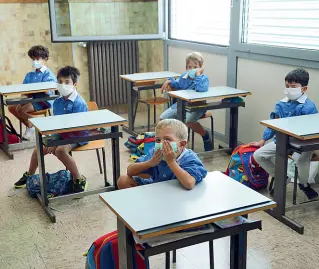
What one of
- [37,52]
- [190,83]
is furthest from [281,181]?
[37,52]

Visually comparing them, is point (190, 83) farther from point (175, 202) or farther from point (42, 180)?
point (175, 202)

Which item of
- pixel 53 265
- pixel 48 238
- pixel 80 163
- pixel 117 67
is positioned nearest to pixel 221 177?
pixel 53 265

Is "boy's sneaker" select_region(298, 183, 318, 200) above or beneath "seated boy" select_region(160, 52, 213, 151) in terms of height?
beneath

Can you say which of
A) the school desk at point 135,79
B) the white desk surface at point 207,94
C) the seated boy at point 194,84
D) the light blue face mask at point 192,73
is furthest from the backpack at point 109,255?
the school desk at point 135,79

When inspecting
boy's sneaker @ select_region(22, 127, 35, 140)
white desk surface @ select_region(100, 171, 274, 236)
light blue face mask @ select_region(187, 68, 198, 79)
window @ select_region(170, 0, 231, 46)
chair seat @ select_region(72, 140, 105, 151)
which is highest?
window @ select_region(170, 0, 231, 46)

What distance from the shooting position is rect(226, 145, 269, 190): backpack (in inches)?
148

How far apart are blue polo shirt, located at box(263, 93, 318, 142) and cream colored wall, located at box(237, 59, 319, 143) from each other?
50cm

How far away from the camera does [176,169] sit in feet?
7.00

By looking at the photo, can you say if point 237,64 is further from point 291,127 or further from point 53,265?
point 53,265

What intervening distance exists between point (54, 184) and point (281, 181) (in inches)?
70.5

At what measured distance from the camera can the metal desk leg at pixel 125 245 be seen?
189cm

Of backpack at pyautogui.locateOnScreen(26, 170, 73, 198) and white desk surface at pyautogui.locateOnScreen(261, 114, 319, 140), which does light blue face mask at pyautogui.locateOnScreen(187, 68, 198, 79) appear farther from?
backpack at pyautogui.locateOnScreen(26, 170, 73, 198)

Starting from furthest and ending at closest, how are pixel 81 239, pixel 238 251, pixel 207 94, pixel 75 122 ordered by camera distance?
1. pixel 207 94
2. pixel 75 122
3. pixel 81 239
4. pixel 238 251

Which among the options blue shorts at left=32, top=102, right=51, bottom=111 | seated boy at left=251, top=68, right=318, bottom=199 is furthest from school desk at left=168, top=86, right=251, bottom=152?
blue shorts at left=32, top=102, right=51, bottom=111
